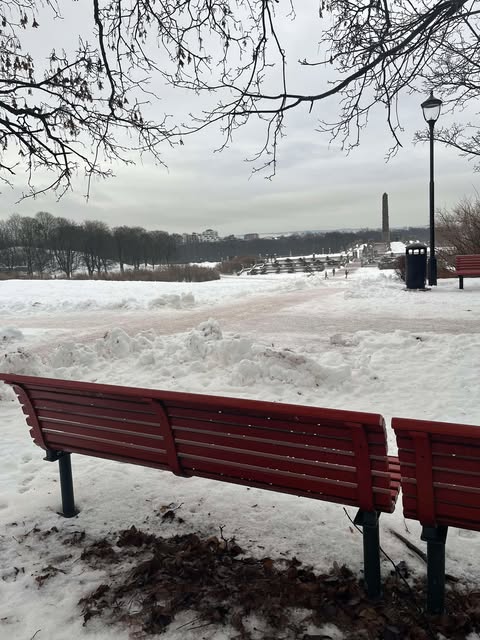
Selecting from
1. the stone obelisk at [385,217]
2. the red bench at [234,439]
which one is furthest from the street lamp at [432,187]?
the stone obelisk at [385,217]

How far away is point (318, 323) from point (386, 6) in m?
6.57

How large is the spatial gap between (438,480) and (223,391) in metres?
4.29

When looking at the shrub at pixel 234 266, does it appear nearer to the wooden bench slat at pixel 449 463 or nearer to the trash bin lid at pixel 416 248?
the trash bin lid at pixel 416 248

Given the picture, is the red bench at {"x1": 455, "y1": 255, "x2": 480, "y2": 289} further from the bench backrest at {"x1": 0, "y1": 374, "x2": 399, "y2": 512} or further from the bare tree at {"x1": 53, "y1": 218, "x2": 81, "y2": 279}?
the bare tree at {"x1": 53, "y1": 218, "x2": 81, "y2": 279}

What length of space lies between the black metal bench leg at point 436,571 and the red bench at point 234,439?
0.21m

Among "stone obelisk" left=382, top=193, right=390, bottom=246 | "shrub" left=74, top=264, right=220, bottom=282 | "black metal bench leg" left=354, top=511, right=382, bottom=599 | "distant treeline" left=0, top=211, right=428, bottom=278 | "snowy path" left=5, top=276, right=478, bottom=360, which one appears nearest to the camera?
"black metal bench leg" left=354, top=511, right=382, bottom=599

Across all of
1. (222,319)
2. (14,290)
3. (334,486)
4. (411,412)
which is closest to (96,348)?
(222,319)

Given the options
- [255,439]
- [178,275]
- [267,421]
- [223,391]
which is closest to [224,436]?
[255,439]

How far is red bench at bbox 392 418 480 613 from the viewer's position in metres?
2.06

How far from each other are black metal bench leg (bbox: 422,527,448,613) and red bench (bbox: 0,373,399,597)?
0.21 meters

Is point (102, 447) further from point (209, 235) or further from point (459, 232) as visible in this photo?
point (209, 235)

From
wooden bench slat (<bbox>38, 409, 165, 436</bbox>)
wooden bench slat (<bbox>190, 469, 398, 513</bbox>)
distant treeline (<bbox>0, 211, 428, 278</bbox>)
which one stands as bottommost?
wooden bench slat (<bbox>190, 469, 398, 513</bbox>)

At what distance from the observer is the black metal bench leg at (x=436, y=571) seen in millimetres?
2287

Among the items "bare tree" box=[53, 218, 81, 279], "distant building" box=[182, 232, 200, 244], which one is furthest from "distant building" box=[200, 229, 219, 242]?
"bare tree" box=[53, 218, 81, 279]
